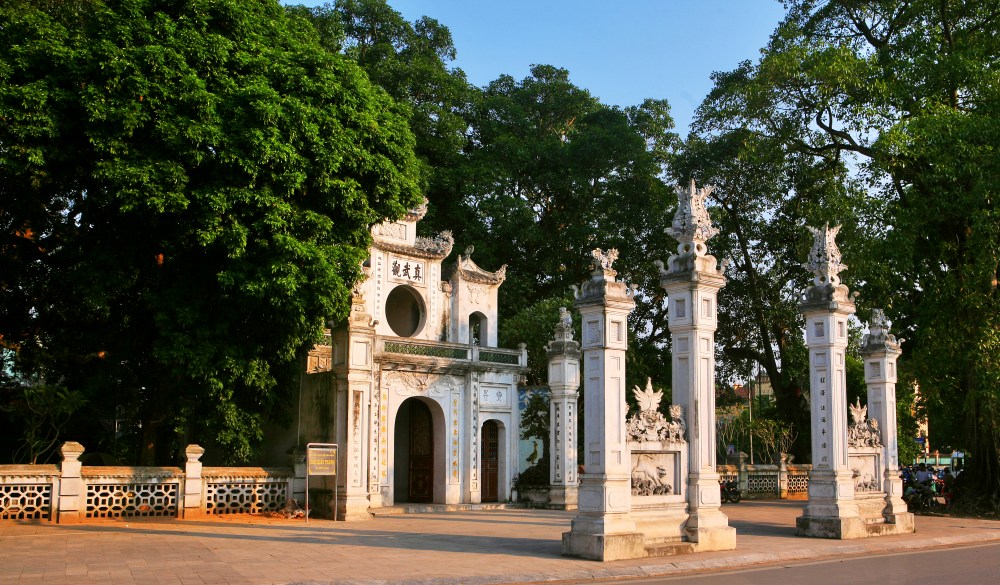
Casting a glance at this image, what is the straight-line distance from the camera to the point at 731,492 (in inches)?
1011

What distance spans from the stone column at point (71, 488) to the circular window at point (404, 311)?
408 inches

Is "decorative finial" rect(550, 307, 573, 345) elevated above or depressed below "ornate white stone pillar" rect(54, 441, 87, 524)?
above

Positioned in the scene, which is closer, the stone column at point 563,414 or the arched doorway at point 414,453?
the stone column at point 563,414

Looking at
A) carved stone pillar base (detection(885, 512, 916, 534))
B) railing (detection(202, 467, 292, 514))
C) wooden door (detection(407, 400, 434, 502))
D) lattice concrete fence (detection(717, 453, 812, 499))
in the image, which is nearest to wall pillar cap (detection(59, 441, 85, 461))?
railing (detection(202, 467, 292, 514))

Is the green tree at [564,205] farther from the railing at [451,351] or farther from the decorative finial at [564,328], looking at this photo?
the decorative finial at [564,328]

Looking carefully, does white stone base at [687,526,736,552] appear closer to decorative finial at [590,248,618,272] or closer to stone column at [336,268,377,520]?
decorative finial at [590,248,618,272]

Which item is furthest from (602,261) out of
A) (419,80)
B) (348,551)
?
(419,80)

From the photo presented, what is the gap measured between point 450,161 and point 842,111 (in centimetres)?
Result: 1611

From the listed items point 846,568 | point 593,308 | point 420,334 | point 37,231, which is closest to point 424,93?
Result: point 420,334

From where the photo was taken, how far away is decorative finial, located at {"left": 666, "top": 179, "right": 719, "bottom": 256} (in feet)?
45.4

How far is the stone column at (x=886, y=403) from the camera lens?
674 inches

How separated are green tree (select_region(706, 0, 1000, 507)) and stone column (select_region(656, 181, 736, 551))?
33.9ft

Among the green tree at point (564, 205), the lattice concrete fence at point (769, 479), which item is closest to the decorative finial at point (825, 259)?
the lattice concrete fence at point (769, 479)

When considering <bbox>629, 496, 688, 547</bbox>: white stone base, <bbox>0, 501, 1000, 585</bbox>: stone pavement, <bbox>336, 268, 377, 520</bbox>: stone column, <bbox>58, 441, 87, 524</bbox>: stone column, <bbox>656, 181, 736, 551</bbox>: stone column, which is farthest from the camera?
<bbox>336, 268, 377, 520</bbox>: stone column
